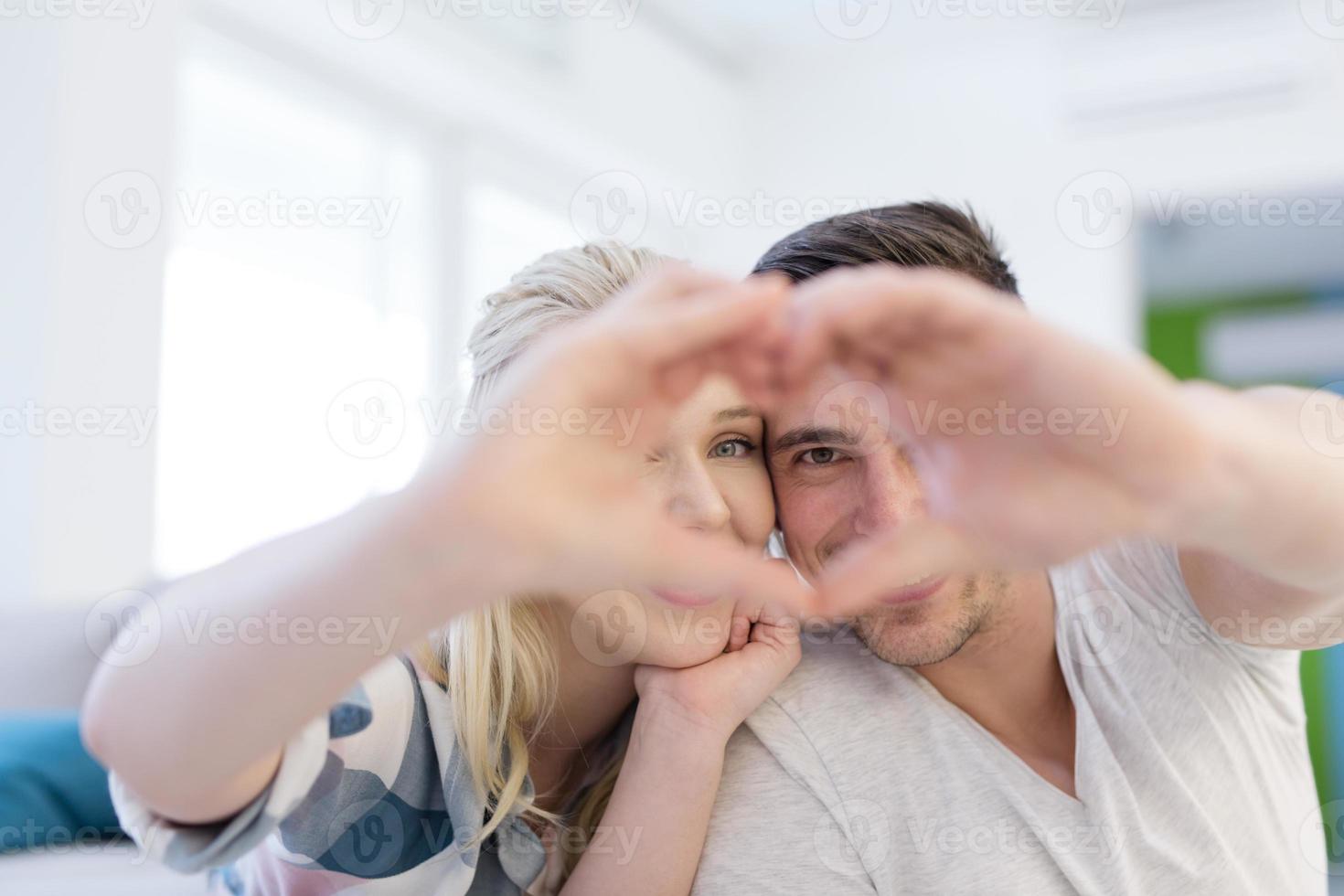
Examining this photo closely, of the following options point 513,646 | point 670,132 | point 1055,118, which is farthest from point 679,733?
point 1055,118

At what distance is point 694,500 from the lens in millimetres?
1235

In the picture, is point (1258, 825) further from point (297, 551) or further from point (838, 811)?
point (297, 551)

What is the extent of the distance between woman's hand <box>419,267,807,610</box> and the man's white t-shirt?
0.64 meters

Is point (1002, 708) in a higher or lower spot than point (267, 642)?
lower

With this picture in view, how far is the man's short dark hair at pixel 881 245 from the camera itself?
1.38m

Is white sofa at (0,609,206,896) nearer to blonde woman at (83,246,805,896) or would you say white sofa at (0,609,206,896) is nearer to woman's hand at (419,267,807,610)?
blonde woman at (83,246,805,896)

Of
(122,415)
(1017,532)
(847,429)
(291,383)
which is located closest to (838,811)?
(847,429)

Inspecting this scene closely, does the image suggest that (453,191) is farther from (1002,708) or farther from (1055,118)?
(1002,708)

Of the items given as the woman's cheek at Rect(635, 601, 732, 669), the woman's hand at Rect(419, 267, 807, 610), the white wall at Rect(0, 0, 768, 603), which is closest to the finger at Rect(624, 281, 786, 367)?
the woman's hand at Rect(419, 267, 807, 610)

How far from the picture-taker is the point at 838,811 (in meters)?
1.22

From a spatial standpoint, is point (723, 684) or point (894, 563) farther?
point (723, 684)

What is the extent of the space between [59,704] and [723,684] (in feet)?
4.31

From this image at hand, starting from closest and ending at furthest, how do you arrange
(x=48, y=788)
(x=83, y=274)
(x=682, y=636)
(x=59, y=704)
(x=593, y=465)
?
(x=593, y=465), (x=682, y=636), (x=48, y=788), (x=59, y=704), (x=83, y=274)

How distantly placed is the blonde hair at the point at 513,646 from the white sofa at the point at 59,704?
16.5 inches
